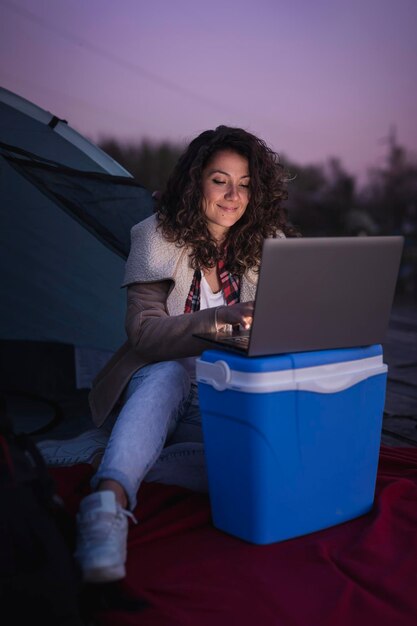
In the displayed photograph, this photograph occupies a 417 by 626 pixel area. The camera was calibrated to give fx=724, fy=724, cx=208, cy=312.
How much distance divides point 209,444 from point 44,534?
0.44 m

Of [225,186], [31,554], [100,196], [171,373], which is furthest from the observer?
[100,196]

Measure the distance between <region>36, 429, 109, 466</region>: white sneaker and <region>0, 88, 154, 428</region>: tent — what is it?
29.0 inches

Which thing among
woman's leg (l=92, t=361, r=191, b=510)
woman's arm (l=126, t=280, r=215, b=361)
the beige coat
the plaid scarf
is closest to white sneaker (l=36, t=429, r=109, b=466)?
the beige coat

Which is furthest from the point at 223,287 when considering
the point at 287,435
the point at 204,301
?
the point at 287,435

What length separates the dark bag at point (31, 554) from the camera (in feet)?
3.63

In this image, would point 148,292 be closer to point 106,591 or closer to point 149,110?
point 106,591

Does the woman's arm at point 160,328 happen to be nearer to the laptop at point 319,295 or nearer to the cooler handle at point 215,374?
the laptop at point 319,295

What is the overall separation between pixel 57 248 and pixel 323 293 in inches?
62.5

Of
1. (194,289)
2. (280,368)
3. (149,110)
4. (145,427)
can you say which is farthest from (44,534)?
(149,110)

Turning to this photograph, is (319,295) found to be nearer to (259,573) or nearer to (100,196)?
(259,573)

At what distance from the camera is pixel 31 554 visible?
1.14 m

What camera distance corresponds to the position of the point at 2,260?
283cm

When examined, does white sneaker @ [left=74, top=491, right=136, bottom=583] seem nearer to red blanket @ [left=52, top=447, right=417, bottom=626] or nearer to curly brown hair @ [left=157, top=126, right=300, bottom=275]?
red blanket @ [left=52, top=447, right=417, bottom=626]

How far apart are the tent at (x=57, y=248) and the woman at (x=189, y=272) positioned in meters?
0.66
